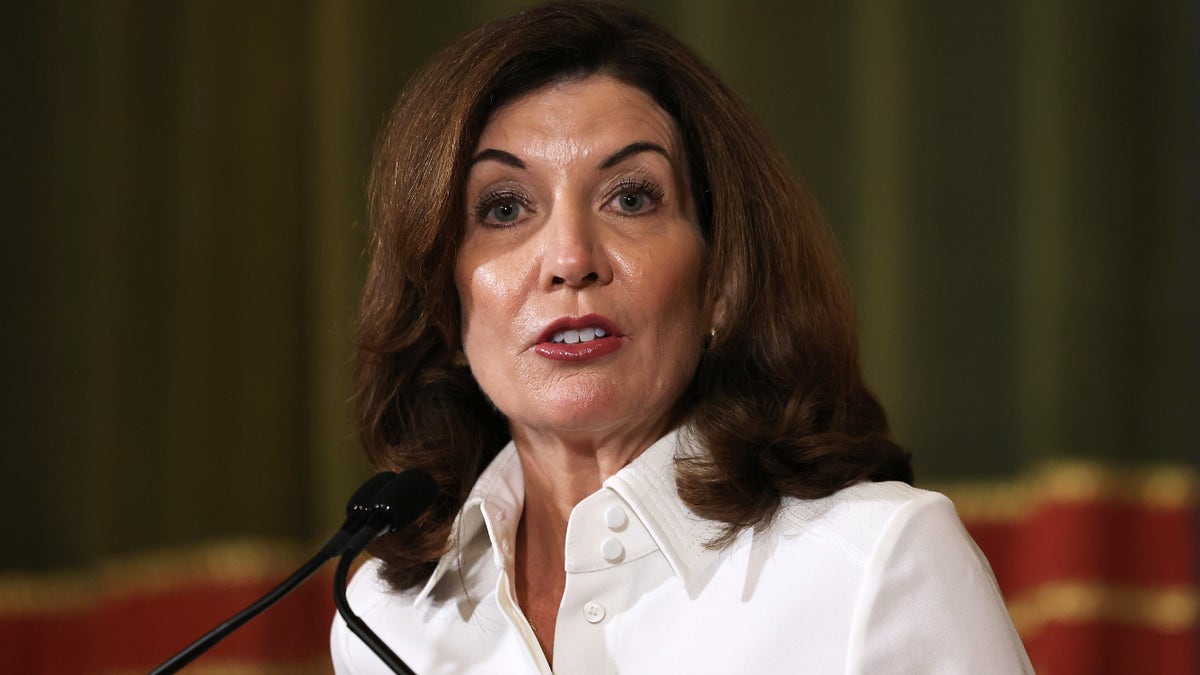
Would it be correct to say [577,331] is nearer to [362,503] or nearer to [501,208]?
[501,208]

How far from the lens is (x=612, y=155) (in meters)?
1.42

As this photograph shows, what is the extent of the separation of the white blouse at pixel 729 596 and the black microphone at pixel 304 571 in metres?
0.21

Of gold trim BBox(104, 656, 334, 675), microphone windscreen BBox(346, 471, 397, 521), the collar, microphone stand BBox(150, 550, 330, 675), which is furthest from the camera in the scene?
gold trim BBox(104, 656, 334, 675)

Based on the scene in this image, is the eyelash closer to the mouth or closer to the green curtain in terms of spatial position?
the mouth

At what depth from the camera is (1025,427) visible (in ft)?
7.78

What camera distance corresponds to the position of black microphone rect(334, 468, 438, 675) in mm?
1175

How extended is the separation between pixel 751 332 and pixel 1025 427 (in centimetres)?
111

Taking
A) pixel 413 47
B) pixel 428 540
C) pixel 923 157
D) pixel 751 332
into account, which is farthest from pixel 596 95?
pixel 413 47

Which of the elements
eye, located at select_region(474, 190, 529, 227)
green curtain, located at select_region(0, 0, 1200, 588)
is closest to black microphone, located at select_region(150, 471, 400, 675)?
eye, located at select_region(474, 190, 529, 227)

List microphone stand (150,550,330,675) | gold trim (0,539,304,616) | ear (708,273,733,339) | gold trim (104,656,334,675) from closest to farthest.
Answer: microphone stand (150,550,330,675) → ear (708,273,733,339) → gold trim (0,539,304,616) → gold trim (104,656,334,675)

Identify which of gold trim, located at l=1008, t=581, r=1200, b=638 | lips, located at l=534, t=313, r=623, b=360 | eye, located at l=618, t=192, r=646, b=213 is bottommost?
gold trim, located at l=1008, t=581, r=1200, b=638

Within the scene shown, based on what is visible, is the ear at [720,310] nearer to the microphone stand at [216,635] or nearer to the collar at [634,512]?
the collar at [634,512]

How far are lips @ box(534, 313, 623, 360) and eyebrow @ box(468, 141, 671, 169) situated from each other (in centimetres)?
17

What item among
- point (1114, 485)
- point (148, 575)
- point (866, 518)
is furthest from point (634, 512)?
point (148, 575)
